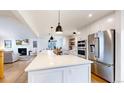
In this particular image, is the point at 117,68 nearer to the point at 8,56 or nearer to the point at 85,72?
the point at 85,72

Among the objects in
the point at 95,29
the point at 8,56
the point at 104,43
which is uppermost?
the point at 95,29

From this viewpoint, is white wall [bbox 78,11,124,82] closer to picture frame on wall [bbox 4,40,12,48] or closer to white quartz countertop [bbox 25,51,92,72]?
white quartz countertop [bbox 25,51,92,72]

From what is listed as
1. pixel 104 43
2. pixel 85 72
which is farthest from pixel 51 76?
pixel 104 43

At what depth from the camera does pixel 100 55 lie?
4652 millimetres

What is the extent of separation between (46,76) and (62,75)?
38cm

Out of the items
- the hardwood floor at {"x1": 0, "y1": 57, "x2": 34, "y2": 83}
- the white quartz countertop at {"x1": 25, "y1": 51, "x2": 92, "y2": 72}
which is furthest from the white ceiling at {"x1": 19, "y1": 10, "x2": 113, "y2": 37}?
the hardwood floor at {"x1": 0, "y1": 57, "x2": 34, "y2": 83}

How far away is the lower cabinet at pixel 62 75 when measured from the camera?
7.62 feet

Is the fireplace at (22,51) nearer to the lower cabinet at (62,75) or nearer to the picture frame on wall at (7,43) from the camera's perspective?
the picture frame on wall at (7,43)

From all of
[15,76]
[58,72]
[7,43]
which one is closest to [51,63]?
[58,72]

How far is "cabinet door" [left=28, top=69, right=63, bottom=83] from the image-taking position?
228 centimetres

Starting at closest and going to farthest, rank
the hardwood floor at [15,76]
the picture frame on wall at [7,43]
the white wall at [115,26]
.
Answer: the white wall at [115,26], the hardwood floor at [15,76], the picture frame on wall at [7,43]

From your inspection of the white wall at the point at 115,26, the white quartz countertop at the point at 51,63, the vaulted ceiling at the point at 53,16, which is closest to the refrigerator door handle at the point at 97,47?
the white wall at the point at 115,26
